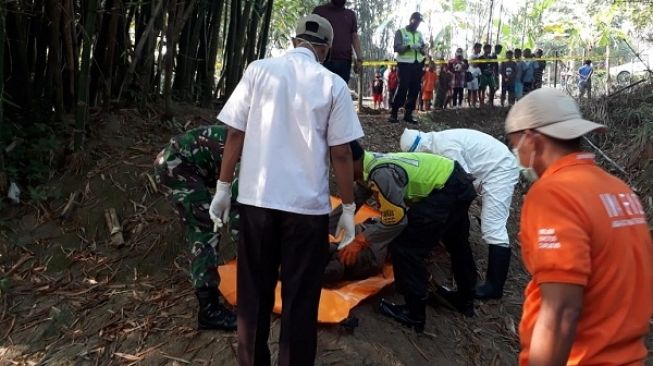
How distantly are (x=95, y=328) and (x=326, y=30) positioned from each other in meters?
2.26

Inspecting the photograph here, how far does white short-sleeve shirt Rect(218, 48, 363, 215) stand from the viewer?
2334mm

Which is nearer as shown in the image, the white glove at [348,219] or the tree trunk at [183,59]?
the white glove at [348,219]

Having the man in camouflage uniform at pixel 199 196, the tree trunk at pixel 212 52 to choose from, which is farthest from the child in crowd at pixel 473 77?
the man in camouflage uniform at pixel 199 196

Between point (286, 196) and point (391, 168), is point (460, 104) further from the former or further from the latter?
point (286, 196)

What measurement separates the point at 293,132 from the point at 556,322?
1.35 meters

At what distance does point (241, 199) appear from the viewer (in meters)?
2.43

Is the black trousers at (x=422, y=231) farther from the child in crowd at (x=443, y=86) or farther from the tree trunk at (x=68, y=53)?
the child in crowd at (x=443, y=86)

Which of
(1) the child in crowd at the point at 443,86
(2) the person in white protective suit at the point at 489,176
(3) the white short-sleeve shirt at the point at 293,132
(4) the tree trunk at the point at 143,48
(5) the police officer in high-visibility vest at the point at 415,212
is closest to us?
(3) the white short-sleeve shirt at the point at 293,132

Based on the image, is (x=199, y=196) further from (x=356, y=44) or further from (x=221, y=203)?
(x=356, y=44)

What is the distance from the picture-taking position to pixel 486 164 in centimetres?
423

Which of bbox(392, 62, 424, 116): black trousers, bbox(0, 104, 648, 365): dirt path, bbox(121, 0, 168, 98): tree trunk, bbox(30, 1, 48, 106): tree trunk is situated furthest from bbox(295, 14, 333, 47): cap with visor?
bbox(392, 62, 424, 116): black trousers

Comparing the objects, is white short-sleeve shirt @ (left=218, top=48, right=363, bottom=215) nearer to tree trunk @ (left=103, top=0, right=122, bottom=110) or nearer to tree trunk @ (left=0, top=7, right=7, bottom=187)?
tree trunk @ (left=0, top=7, right=7, bottom=187)

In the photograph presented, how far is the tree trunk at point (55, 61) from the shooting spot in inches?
169

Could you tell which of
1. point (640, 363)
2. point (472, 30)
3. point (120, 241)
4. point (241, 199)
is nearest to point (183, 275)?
point (120, 241)
